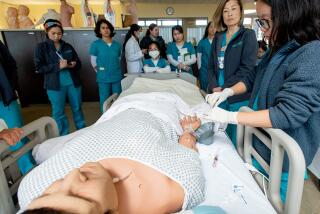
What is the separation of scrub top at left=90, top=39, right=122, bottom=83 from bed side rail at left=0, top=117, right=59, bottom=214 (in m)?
1.99

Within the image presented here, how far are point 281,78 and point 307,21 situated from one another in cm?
22

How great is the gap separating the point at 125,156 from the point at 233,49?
138cm

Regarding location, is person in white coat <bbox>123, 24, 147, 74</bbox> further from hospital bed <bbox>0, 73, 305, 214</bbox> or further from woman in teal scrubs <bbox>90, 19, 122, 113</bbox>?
hospital bed <bbox>0, 73, 305, 214</bbox>

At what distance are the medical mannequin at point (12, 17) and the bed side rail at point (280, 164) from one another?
480 cm

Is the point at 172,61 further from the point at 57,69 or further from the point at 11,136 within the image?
the point at 11,136

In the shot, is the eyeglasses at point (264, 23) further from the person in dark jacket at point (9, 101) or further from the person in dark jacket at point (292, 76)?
the person in dark jacket at point (9, 101)

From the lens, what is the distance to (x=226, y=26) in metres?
1.93

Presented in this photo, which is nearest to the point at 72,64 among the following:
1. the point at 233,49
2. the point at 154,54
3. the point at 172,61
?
the point at 154,54

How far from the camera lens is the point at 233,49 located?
1.81 m

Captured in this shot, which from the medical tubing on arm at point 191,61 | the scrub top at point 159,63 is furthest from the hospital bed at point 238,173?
the medical tubing on arm at point 191,61

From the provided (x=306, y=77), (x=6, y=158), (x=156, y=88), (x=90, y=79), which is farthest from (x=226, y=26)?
(x=90, y=79)

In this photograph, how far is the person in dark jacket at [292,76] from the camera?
0.76m

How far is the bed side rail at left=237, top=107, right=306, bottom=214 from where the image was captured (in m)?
0.72

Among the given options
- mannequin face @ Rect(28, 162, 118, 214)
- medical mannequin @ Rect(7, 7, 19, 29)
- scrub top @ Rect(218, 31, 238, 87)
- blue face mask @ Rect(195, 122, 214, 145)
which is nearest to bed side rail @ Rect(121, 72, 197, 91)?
scrub top @ Rect(218, 31, 238, 87)
